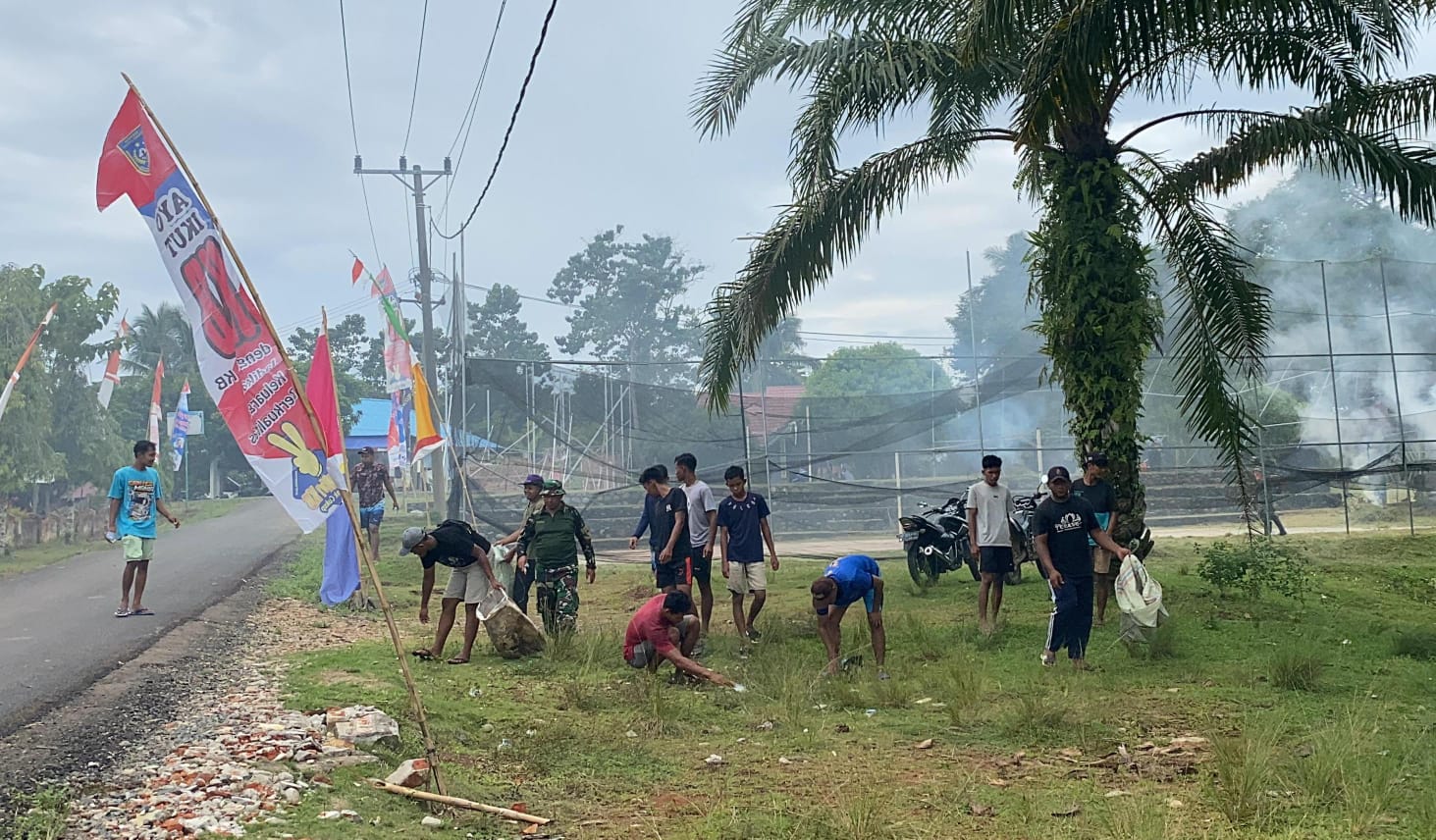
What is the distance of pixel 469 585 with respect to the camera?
1001cm

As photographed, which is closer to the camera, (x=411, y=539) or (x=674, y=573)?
(x=411, y=539)

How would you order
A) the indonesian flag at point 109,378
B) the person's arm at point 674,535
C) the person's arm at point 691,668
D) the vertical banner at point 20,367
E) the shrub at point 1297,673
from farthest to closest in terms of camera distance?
the indonesian flag at point 109,378 → the vertical banner at point 20,367 → the person's arm at point 674,535 → the person's arm at point 691,668 → the shrub at point 1297,673

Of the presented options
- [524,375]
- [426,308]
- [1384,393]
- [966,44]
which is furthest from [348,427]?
[966,44]

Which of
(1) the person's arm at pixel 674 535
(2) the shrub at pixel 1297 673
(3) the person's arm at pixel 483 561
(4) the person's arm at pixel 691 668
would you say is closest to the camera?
(2) the shrub at pixel 1297 673

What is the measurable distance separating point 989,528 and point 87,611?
8783mm

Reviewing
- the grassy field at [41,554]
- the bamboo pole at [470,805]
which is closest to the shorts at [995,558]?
the bamboo pole at [470,805]

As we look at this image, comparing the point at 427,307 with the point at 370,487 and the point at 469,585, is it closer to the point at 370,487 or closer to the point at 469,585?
the point at 370,487

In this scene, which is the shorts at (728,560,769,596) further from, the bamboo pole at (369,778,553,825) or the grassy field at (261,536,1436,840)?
the bamboo pole at (369,778,553,825)

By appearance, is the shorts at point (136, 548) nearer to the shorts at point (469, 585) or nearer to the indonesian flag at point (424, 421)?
the shorts at point (469, 585)

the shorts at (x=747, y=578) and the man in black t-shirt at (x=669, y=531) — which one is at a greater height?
the man in black t-shirt at (x=669, y=531)

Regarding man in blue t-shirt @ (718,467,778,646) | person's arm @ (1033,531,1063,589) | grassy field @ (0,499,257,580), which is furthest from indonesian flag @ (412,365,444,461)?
person's arm @ (1033,531,1063,589)

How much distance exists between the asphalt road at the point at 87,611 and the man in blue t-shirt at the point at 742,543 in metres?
4.79

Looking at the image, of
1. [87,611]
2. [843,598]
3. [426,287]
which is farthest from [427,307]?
[843,598]

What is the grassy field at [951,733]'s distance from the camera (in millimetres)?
5414
